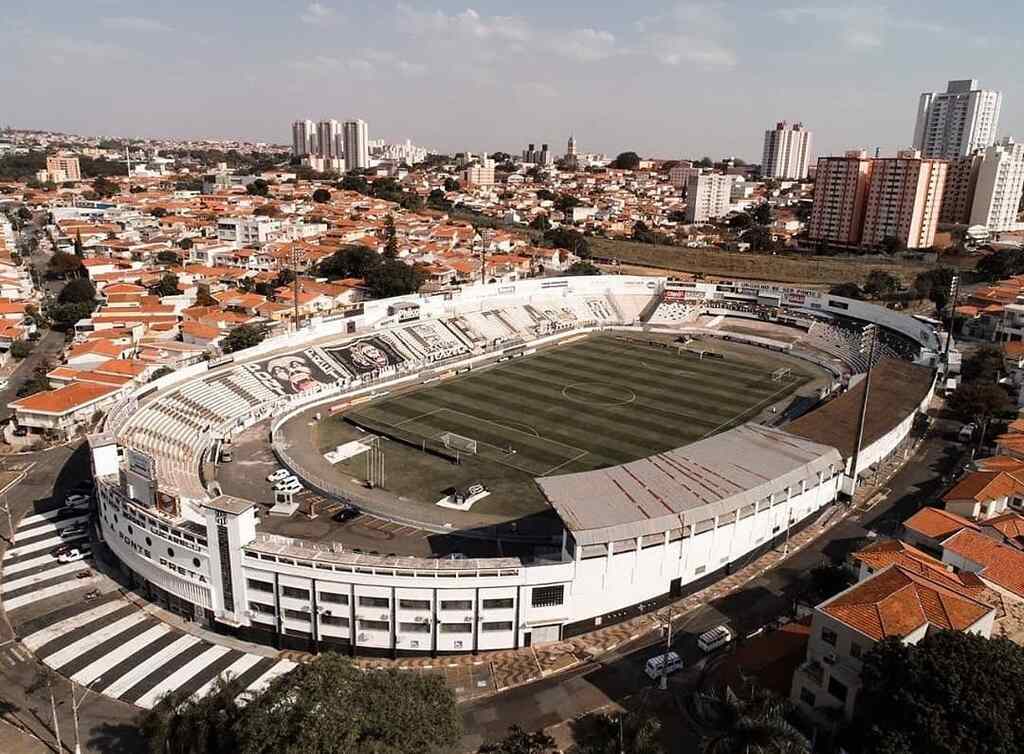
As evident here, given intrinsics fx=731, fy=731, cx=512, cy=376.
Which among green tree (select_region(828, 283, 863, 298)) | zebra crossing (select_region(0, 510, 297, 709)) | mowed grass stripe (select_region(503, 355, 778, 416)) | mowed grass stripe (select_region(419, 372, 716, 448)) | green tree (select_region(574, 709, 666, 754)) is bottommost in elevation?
zebra crossing (select_region(0, 510, 297, 709))

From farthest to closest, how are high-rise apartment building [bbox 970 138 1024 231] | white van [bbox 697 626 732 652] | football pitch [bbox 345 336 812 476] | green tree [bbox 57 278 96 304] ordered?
A: high-rise apartment building [bbox 970 138 1024 231], green tree [bbox 57 278 96 304], football pitch [bbox 345 336 812 476], white van [bbox 697 626 732 652]

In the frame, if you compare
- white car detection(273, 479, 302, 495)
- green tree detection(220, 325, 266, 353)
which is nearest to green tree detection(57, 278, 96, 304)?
green tree detection(220, 325, 266, 353)

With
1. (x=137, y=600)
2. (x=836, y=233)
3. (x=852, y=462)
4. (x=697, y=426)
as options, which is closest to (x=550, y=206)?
(x=836, y=233)

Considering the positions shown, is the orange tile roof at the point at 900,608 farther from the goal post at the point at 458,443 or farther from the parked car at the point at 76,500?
the parked car at the point at 76,500

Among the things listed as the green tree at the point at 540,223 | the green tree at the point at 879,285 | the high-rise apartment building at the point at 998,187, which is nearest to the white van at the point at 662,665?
the green tree at the point at 879,285

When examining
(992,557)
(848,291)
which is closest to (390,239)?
(848,291)

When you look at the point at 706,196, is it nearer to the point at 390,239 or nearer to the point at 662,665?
the point at 390,239

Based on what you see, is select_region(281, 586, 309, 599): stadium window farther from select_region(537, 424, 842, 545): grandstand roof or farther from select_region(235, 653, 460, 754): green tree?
select_region(537, 424, 842, 545): grandstand roof
